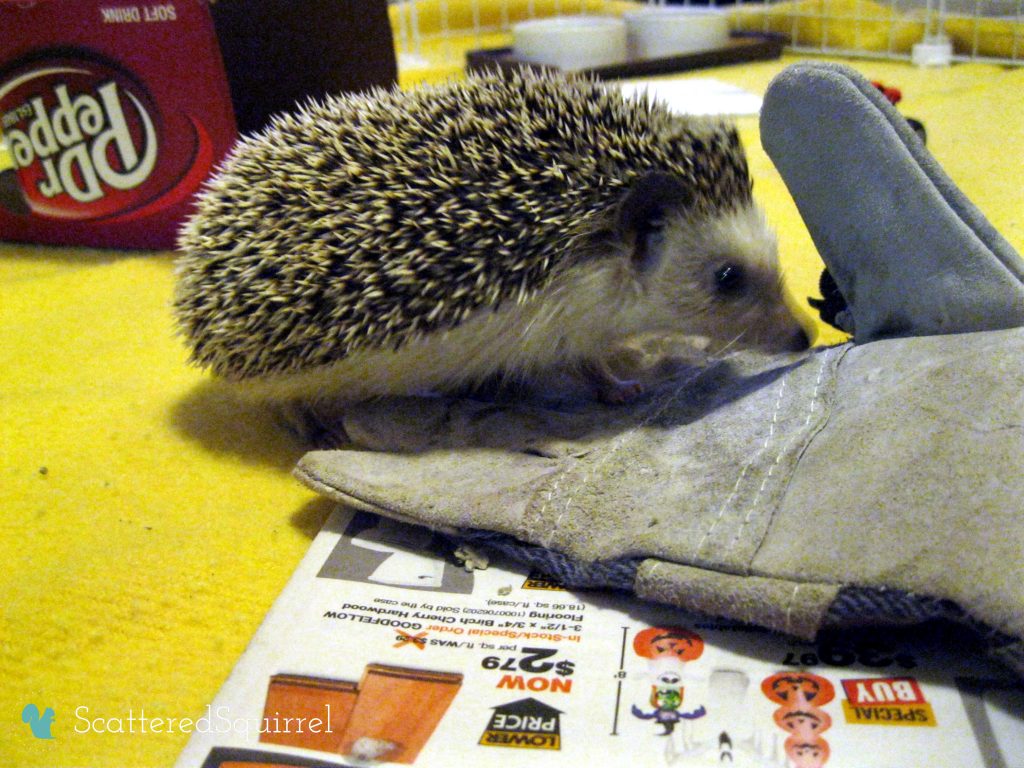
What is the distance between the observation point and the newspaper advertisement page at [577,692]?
3.06ft

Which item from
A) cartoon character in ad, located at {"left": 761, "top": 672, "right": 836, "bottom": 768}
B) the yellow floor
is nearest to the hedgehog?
the yellow floor

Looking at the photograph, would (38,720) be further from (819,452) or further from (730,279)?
(730,279)

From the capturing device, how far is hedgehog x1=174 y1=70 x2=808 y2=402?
139cm

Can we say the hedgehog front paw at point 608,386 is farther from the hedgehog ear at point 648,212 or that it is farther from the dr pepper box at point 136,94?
the dr pepper box at point 136,94

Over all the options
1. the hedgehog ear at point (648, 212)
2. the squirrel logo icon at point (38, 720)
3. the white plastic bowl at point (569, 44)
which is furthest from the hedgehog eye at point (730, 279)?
the white plastic bowl at point (569, 44)

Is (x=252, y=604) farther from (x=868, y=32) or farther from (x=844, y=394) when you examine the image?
(x=868, y=32)

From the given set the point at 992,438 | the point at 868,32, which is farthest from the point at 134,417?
the point at 868,32

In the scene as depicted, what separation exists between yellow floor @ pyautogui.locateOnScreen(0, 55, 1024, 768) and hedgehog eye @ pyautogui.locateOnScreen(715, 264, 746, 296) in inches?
9.6

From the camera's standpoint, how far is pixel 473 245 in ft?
4.53

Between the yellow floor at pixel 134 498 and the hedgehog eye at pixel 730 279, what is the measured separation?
9.6 inches

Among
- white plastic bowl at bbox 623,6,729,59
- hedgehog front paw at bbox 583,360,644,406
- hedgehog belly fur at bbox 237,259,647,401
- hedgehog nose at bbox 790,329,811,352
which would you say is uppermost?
white plastic bowl at bbox 623,6,729,59

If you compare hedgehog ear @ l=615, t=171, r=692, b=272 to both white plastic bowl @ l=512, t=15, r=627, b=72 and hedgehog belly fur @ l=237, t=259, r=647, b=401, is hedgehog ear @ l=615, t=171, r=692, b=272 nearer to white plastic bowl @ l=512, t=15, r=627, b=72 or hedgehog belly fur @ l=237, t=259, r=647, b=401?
hedgehog belly fur @ l=237, t=259, r=647, b=401

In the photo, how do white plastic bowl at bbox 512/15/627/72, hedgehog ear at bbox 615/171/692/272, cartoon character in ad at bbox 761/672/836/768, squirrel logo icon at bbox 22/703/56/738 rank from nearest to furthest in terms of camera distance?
cartoon character in ad at bbox 761/672/836/768 → squirrel logo icon at bbox 22/703/56/738 → hedgehog ear at bbox 615/171/692/272 → white plastic bowl at bbox 512/15/627/72

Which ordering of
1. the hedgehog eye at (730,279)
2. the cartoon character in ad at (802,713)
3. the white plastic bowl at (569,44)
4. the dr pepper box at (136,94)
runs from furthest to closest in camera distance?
1. the white plastic bowl at (569,44)
2. the dr pepper box at (136,94)
3. the hedgehog eye at (730,279)
4. the cartoon character in ad at (802,713)
